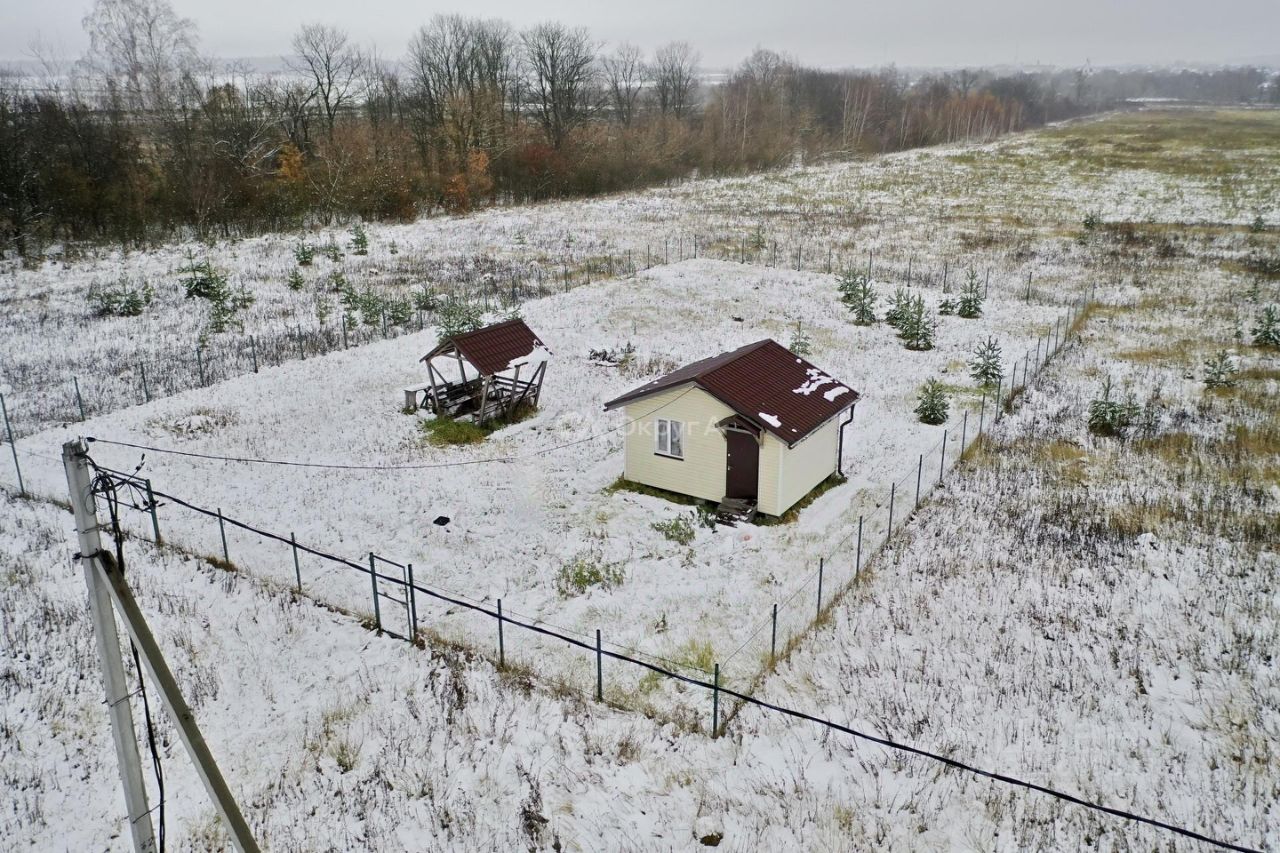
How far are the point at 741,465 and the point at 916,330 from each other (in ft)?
51.1

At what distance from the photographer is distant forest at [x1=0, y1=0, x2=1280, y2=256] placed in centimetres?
4740

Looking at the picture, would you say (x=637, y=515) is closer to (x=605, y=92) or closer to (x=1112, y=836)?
Answer: (x=1112, y=836)

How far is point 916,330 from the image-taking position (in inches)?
1217

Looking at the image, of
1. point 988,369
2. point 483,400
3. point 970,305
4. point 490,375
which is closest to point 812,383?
point 490,375

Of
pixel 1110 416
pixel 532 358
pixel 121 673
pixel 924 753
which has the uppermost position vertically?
pixel 121 673

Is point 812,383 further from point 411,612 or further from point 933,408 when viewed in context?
point 411,612

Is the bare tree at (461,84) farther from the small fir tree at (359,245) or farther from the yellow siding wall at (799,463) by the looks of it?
the yellow siding wall at (799,463)

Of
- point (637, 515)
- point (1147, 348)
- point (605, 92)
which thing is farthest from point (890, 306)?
point (605, 92)

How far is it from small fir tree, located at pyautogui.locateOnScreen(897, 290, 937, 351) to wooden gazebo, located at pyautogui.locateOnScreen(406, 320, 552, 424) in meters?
14.4

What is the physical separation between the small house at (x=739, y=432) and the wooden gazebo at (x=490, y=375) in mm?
4789

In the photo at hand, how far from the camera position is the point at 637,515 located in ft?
60.0

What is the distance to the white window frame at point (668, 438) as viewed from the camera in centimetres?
1870

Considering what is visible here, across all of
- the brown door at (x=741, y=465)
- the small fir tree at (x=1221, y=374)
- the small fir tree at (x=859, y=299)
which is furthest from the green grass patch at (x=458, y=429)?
the small fir tree at (x=1221, y=374)

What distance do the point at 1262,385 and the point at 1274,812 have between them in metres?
20.9
